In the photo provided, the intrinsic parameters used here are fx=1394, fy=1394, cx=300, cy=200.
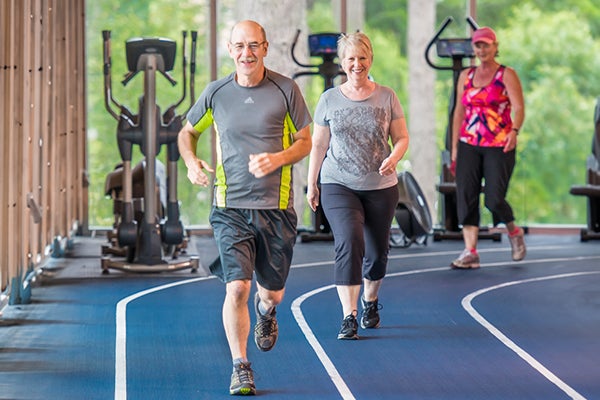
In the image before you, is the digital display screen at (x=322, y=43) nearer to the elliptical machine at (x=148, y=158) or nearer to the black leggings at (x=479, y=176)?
the elliptical machine at (x=148, y=158)

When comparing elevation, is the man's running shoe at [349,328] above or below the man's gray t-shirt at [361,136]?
below

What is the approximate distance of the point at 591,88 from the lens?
47.8 feet

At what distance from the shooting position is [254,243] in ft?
18.5

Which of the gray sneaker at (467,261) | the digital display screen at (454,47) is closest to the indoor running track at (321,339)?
the gray sneaker at (467,261)

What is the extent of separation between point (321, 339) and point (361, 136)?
1020mm

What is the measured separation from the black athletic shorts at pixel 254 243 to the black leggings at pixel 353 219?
1.05m

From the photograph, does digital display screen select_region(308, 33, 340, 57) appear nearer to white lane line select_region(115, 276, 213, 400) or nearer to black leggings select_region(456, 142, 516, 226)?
black leggings select_region(456, 142, 516, 226)

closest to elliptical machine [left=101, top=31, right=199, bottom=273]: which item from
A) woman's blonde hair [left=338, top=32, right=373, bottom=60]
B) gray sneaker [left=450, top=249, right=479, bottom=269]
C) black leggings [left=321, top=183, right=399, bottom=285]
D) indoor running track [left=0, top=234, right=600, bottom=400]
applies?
indoor running track [left=0, top=234, right=600, bottom=400]

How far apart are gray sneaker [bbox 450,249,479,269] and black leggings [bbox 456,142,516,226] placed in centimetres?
29

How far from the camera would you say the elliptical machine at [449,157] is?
11.7 metres

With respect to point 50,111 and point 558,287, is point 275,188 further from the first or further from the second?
point 50,111

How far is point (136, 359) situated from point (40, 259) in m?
3.67

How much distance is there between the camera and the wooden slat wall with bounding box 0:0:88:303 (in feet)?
25.3

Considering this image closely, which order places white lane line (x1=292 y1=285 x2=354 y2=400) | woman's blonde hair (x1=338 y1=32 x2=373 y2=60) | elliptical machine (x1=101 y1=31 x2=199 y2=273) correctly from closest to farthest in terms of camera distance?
1. white lane line (x1=292 y1=285 x2=354 y2=400)
2. woman's blonde hair (x1=338 y1=32 x2=373 y2=60)
3. elliptical machine (x1=101 y1=31 x2=199 y2=273)
